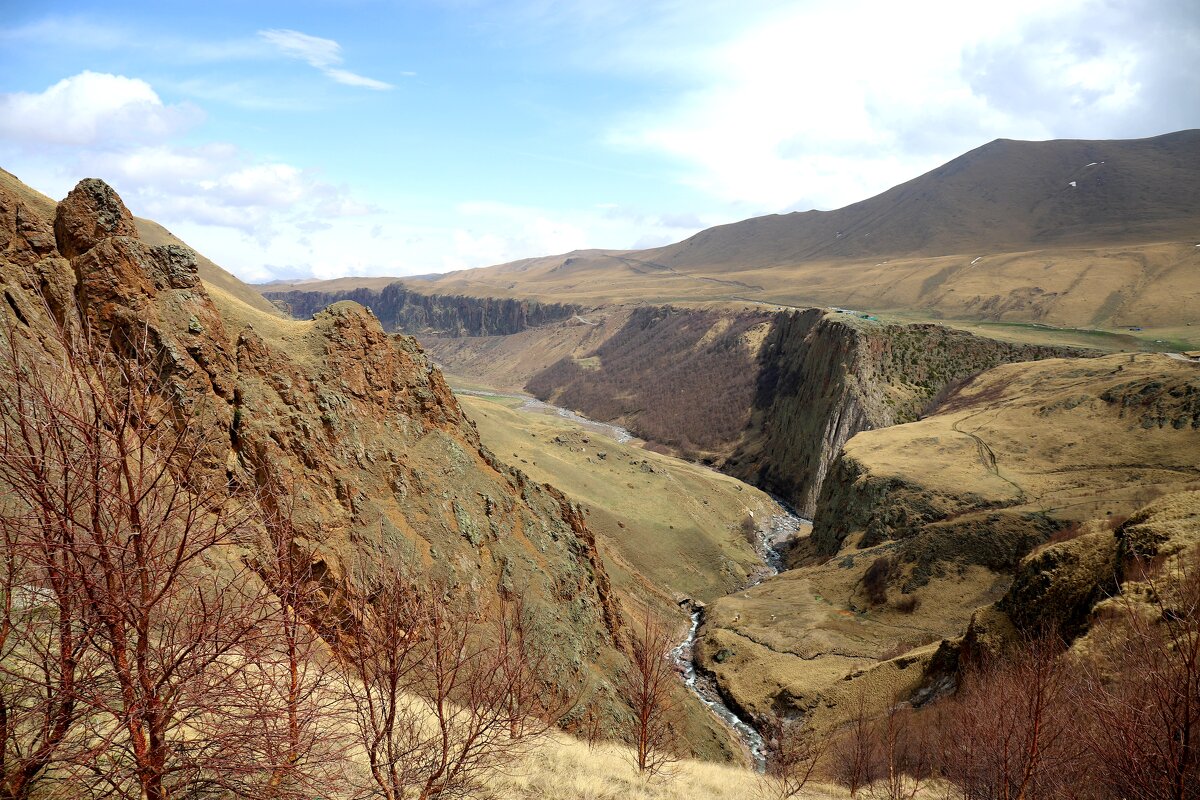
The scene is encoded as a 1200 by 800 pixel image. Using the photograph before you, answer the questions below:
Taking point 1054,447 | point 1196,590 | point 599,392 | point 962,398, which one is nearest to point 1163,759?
point 1196,590

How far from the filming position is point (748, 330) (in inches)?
6668

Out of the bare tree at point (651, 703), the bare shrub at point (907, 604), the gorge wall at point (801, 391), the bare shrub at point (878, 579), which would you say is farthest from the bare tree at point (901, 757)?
the gorge wall at point (801, 391)

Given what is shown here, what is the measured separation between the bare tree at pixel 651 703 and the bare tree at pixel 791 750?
4692 mm

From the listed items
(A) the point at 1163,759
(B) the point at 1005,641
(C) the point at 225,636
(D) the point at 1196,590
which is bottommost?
(B) the point at 1005,641

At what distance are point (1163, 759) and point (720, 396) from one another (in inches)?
5344

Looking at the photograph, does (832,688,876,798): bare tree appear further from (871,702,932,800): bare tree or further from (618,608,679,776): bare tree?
(618,608,679,776): bare tree

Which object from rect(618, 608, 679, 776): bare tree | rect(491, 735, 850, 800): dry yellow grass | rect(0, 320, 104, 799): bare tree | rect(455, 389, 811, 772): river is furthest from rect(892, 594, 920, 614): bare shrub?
rect(0, 320, 104, 799): bare tree

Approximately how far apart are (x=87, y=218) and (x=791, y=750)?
37656mm

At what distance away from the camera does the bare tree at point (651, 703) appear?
22.4 meters

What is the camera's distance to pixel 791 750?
31.4 meters

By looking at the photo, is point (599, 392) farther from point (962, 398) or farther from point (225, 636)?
point (225, 636)

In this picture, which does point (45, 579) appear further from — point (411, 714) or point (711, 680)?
point (711, 680)

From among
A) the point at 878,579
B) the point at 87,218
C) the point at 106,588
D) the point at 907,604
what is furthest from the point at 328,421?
the point at 878,579

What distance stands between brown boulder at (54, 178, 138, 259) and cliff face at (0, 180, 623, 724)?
0.16 feet
